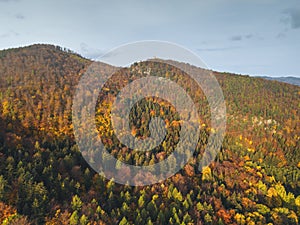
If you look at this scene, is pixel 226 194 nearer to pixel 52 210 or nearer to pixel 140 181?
pixel 140 181

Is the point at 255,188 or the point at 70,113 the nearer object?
the point at 255,188

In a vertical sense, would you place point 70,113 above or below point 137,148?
above

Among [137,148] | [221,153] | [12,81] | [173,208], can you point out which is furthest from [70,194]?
[12,81]

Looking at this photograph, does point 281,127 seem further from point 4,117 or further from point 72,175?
point 4,117

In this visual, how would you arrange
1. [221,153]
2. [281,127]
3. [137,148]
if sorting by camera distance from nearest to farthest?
[137,148] < [221,153] < [281,127]

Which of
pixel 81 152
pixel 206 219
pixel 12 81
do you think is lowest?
pixel 206 219

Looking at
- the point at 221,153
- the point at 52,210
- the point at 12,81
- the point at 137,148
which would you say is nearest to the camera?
the point at 52,210

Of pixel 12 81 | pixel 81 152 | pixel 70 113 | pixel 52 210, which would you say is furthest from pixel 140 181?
pixel 12 81
